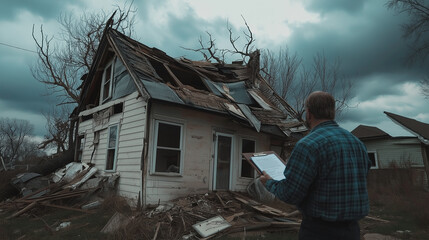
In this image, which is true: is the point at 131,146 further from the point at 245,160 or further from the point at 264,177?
the point at 264,177

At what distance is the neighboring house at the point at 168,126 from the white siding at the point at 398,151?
8.35 metres

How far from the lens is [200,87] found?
10977mm

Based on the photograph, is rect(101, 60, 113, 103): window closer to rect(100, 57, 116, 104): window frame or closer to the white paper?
rect(100, 57, 116, 104): window frame

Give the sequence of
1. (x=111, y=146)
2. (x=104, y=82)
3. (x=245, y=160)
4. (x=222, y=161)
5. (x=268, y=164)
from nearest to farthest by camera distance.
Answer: (x=268, y=164), (x=222, y=161), (x=111, y=146), (x=245, y=160), (x=104, y=82)

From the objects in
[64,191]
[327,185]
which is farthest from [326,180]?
[64,191]

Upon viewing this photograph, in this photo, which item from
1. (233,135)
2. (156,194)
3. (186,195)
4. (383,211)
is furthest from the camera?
(233,135)

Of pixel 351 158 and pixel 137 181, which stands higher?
pixel 351 158

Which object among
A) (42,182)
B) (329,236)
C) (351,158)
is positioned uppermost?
(351,158)

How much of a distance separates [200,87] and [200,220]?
5.79 meters

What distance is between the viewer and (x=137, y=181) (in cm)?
780

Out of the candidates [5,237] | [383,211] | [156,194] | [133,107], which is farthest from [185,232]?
[383,211]

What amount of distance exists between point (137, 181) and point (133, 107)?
2.39 m

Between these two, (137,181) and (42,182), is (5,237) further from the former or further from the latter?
(42,182)

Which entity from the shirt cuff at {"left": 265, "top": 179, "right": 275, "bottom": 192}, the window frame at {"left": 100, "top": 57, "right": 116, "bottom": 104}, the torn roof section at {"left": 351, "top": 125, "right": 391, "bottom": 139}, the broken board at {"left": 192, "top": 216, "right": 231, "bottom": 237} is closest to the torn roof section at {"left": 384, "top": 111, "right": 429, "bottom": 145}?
the torn roof section at {"left": 351, "top": 125, "right": 391, "bottom": 139}
